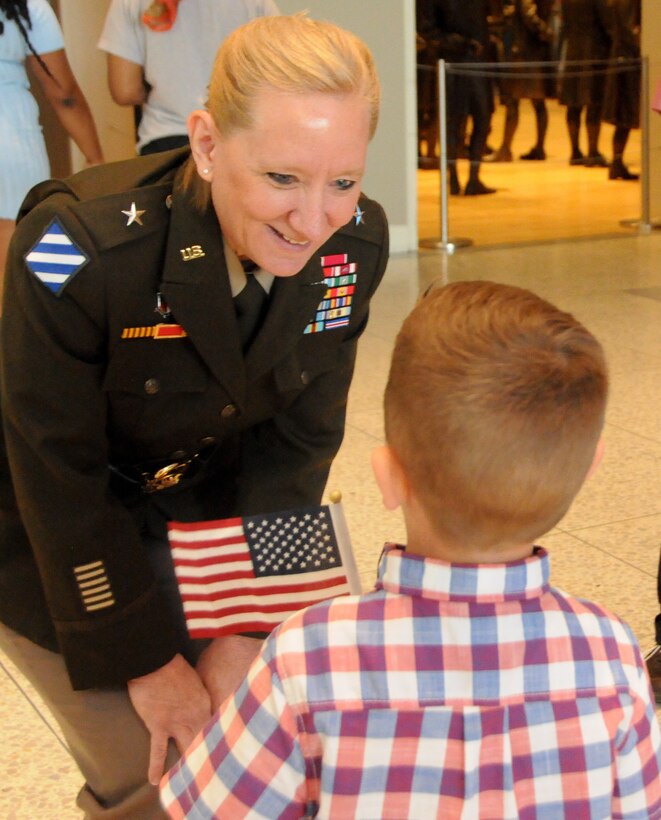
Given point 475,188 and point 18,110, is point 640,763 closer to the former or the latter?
point 18,110

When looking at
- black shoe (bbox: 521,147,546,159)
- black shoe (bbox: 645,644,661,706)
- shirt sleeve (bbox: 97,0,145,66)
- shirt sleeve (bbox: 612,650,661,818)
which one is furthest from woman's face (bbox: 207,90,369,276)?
black shoe (bbox: 521,147,546,159)

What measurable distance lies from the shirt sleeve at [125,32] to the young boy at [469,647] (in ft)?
12.4

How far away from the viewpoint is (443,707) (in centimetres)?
107

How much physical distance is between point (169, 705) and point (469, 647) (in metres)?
0.65

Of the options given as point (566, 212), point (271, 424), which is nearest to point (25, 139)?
point (271, 424)

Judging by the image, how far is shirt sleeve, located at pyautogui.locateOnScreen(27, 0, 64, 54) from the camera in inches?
151

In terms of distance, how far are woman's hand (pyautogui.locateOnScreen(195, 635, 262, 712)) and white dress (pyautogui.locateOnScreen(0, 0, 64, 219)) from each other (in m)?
2.51

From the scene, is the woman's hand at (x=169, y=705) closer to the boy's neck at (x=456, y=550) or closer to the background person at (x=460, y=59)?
the boy's neck at (x=456, y=550)

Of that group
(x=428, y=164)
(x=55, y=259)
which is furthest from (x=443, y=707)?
(x=428, y=164)

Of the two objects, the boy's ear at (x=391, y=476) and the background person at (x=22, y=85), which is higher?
the background person at (x=22, y=85)

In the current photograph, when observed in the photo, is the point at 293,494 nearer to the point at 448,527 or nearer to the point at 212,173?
the point at 212,173

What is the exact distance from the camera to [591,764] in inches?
42.6

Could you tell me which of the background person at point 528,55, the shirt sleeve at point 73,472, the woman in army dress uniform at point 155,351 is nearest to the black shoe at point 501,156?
the background person at point 528,55

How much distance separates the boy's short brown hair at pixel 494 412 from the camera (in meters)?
1.05
